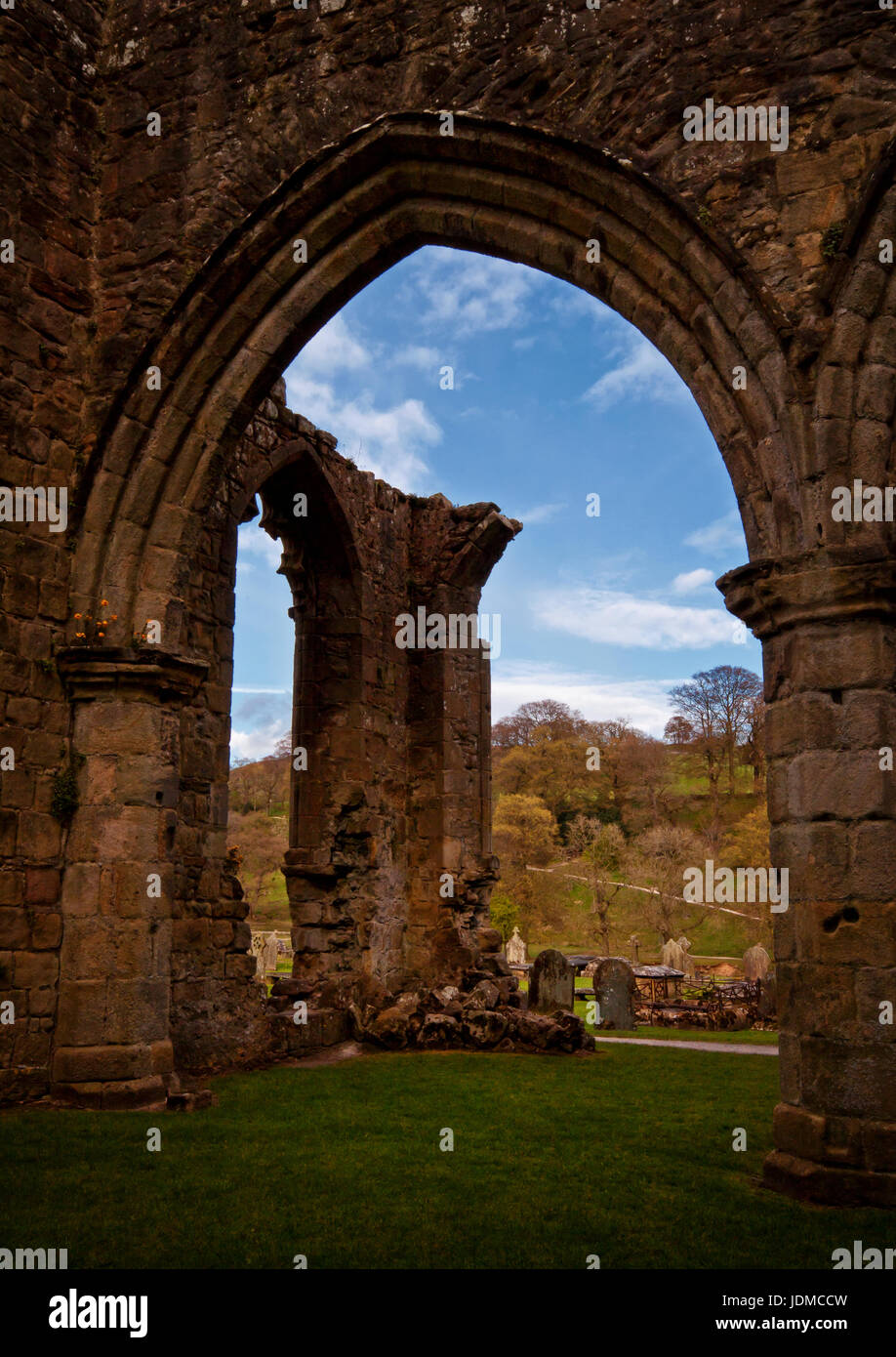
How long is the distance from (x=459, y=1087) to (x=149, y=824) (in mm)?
2851

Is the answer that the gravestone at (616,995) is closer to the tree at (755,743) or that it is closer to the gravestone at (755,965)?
the gravestone at (755,965)

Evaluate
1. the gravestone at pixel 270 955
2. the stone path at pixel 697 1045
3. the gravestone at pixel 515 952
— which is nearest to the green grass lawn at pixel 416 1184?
the stone path at pixel 697 1045

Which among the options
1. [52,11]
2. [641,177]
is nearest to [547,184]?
[641,177]

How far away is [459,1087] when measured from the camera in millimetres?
7188

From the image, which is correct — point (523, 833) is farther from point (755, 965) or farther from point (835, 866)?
point (835, 866)

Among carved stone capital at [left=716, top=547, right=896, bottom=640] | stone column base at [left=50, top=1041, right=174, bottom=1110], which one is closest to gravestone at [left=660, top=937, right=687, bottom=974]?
stone column base at [left=50, top=1041, right=174, bottom=1110]

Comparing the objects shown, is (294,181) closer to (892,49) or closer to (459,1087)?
(892,49)

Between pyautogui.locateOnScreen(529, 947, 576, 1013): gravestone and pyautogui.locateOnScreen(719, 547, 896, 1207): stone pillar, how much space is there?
7.65 meters

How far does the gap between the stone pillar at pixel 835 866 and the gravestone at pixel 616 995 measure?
26.8ft

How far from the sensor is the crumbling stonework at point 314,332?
4598 millimetres

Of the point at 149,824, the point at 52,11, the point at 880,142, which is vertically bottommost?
the point at 149,824

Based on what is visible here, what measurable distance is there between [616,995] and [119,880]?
793cm

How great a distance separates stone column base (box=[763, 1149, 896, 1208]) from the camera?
13.6 ft
